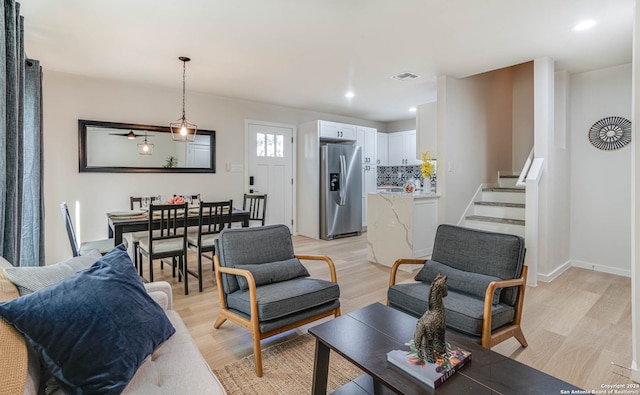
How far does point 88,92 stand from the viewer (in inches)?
166

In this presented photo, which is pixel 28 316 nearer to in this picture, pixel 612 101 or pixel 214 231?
pixel 214 231

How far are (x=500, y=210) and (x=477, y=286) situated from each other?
2704 millimetres

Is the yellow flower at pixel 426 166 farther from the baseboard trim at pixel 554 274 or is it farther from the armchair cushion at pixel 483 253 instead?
the armchair cushion at pixel 483 253

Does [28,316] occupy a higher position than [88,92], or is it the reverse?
[88,92]

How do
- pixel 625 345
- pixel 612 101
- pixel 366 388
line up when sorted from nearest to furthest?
pixel 366 388 < pixel 625 345 < pixel 612 101

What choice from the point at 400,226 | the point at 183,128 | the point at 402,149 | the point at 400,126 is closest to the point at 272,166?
the point at 183,128

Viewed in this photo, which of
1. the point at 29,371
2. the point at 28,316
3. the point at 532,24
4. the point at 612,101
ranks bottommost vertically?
the point at 29,371

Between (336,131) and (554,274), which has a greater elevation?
(336,131)

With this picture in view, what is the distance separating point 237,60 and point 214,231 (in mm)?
1927

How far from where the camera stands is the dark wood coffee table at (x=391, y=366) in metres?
1.19

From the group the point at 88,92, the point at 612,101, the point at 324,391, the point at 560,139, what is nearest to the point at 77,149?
the point at 88,92

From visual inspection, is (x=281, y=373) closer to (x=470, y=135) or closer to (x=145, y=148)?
(x=145, y=148)

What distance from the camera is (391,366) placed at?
131cm

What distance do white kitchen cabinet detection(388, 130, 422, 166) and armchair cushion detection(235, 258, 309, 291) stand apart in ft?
16.5
